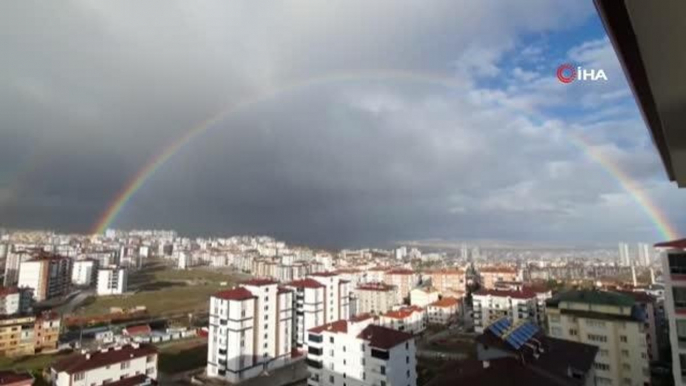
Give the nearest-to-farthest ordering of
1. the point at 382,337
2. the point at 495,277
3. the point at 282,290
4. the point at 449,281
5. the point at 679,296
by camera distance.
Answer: the point at 679,296, the point at 382,337, the point at 282,290, the point at 449,281, the point at 495,277

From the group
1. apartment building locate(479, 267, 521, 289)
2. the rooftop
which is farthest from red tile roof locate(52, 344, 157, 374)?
apartment building locate(479, 267, 521, 289)

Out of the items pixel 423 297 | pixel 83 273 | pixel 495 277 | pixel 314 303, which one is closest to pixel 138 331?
pixel 314 303

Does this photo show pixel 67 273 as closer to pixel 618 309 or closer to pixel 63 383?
pixel 63 383

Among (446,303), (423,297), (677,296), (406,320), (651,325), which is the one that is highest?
(677,296)

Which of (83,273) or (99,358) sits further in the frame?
(83,273)

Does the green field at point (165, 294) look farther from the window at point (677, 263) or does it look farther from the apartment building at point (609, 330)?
the window at point (677, 263)

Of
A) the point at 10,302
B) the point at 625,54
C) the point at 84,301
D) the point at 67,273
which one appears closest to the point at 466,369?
the point at 625,54

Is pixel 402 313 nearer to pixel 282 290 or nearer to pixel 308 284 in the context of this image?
pixel 308 284
